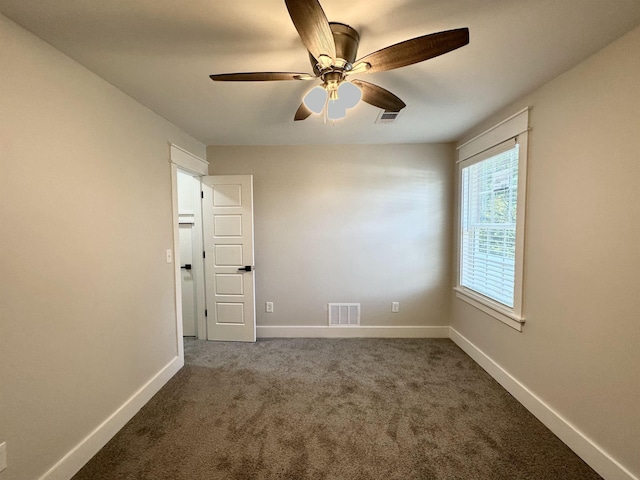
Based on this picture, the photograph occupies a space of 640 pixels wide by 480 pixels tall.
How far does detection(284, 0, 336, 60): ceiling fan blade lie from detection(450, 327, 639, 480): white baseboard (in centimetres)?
256

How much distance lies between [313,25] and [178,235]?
2.23 m

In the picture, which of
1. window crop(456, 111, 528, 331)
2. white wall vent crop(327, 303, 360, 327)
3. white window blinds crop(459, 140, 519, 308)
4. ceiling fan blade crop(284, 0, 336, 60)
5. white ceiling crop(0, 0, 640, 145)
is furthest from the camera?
white wall vent crop(327, 303, 360, 327)

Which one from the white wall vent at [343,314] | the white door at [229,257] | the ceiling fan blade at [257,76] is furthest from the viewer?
the white wall vent at [343,314]

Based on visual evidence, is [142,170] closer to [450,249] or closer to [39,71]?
[39,71]

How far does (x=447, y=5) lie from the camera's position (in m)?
1.19

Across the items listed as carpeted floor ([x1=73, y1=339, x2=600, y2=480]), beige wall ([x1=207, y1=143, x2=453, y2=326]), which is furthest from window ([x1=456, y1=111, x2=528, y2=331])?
carpeted floor ([x1=73, y1=339, x2=600, y2=480])

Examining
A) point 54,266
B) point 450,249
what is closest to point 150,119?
point 54,266

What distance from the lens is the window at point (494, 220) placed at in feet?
6.97

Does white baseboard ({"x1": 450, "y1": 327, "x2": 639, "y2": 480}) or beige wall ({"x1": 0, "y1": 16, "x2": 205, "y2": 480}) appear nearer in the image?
beige wall ({"x1": 0, "y1": 16, "x2": 205, "y2": 480})

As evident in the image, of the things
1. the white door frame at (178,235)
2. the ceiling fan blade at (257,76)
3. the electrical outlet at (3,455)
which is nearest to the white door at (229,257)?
the white door frame at (178,235)

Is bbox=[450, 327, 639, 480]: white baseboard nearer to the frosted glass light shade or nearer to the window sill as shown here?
the window sill

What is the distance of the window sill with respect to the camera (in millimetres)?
2146

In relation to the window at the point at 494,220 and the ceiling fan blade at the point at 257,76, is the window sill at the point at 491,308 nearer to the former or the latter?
the window at the point at 494,220

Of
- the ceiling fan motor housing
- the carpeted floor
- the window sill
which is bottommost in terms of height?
the carpeted floor
